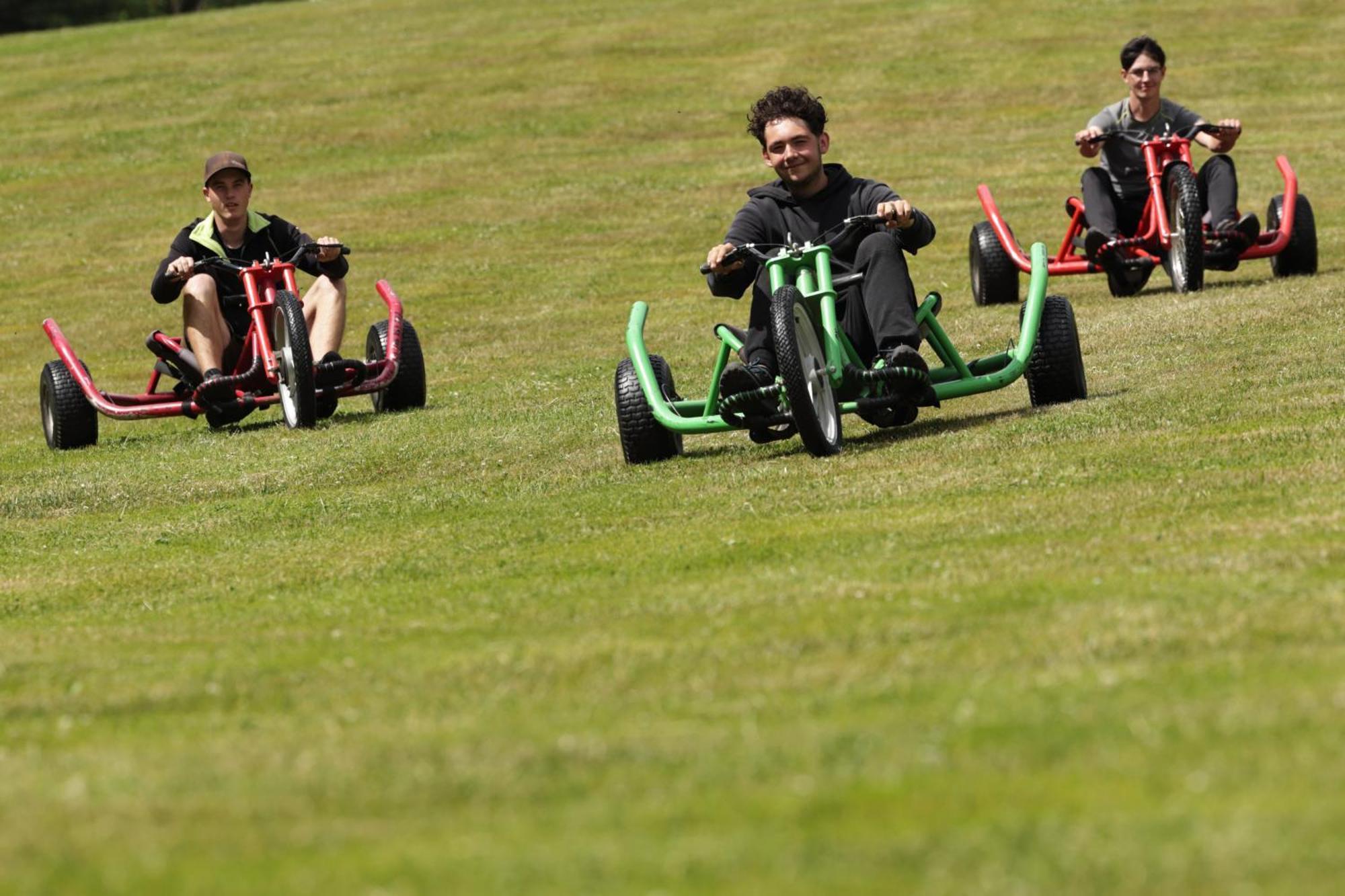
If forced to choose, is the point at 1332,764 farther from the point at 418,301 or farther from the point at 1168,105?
the point at 418,301

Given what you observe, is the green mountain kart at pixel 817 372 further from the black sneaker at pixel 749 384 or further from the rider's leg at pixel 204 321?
the rider's leg at pixel 204 321

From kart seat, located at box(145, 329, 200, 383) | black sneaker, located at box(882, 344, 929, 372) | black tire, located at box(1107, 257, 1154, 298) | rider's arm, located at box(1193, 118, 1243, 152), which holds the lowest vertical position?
black tire, located at box(1107, 257, 1154, 298)

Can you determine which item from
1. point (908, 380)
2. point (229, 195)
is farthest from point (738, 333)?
point (229, 195)

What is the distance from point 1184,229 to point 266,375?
5885mm

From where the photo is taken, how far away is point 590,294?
1923cm

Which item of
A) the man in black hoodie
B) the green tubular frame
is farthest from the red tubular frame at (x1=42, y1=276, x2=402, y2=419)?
the man in black hoodie

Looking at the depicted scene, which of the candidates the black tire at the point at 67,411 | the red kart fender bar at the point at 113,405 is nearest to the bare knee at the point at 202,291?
the red kart fender bar at the point at 113,405

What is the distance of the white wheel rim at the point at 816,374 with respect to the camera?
26.1ft

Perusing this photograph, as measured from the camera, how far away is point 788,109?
8.68 meters

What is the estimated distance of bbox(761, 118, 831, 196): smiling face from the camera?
869 cm

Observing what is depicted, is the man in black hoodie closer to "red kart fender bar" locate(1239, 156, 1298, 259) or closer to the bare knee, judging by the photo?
the bare knee

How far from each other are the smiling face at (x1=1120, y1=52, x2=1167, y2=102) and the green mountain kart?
15.0ft

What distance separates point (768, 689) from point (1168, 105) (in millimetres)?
10666

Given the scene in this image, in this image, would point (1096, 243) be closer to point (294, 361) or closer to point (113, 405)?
point (294, 361)
